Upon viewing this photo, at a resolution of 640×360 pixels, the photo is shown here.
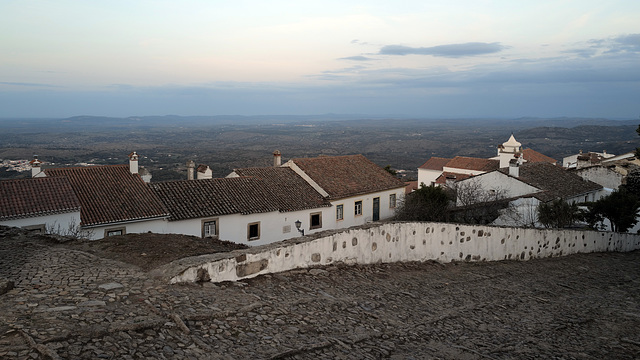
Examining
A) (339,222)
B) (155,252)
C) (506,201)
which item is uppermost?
(155,252)

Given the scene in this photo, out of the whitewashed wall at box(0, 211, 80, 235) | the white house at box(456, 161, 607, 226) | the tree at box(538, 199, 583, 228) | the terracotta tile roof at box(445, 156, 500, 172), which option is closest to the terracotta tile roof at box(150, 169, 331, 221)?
the whitewashed wall at box(0, 211, 80, 235)

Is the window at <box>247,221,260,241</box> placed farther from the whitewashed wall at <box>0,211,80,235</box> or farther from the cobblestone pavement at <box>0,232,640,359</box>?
the cobblestone pavement at <box>0,232,640,359</box>

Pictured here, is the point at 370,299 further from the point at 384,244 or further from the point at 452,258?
the point at 452,258

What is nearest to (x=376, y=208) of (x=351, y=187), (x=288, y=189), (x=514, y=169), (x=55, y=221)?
(x=351, y=187)

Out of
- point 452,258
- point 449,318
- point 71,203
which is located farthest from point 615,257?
point 71,203

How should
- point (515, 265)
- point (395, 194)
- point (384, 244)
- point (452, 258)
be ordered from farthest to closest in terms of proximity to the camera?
point (395, 194), point (515, 265), point (452, 258), point (384, 244)

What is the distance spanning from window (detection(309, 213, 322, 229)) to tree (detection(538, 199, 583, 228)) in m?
9.89

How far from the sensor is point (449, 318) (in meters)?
6.79

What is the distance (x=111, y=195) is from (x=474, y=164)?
3477 centimetres

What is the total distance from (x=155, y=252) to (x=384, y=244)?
4.19m

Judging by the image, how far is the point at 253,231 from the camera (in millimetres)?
20953

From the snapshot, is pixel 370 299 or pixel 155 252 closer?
pixel 370 299

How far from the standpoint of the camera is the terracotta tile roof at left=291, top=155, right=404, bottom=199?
83.2ft

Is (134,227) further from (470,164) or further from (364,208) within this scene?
(470,164)
